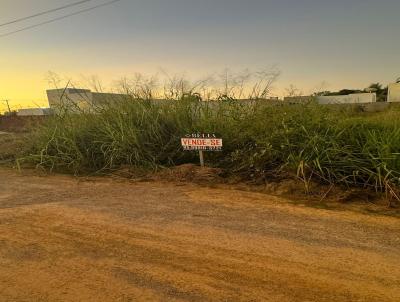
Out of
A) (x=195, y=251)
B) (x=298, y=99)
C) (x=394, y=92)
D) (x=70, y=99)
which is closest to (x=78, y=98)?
(x=70, y=99)

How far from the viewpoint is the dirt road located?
9.16ft

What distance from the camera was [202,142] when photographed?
6.40 meters

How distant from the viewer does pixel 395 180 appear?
15.9ft

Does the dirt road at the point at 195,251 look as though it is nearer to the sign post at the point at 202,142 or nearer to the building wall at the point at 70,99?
the sign post at the point at 202,142

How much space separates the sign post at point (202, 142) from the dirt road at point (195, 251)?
1194 millimetres

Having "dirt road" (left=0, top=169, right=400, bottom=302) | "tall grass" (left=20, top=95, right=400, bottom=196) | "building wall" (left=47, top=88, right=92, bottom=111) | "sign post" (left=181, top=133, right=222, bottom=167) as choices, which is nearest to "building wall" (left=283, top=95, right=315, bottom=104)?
"tall grass" (left=20, top=95, right=400, bottom=196)

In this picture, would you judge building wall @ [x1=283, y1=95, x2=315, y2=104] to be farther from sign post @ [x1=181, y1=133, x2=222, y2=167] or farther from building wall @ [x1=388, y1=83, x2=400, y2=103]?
building wall @ [x1=388, y1=83, x2=400, y2=103]

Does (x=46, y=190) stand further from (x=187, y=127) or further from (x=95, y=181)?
(x=187, y=127)

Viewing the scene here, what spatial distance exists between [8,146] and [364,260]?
34.5 feet

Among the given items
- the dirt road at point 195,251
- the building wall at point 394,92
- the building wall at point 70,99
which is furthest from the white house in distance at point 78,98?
the building wall at point 394,92

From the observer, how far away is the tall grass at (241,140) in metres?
5.36

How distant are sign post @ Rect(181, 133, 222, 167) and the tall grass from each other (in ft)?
1.47

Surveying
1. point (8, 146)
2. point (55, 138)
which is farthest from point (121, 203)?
point (8, 146)

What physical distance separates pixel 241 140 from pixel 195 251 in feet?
12.0
